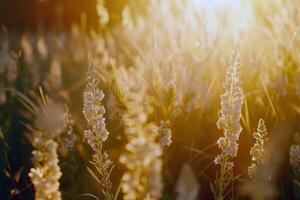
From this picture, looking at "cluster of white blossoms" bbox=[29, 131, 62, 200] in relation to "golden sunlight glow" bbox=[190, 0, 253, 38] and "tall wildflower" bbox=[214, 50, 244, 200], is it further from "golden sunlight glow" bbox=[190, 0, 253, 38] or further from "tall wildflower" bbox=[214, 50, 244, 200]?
"golden sunlight glow" bbox=[190, 0, 253, 38]

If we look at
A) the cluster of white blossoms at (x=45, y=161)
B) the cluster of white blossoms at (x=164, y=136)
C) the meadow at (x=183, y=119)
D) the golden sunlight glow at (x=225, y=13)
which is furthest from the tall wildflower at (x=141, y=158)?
the golden sunlight glow at (x=225, y=13)

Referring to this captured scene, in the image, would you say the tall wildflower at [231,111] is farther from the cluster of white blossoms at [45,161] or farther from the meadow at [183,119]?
the cluster of white blossoms at [45,161]

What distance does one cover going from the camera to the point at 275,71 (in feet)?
10.6

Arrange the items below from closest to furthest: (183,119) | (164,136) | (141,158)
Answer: (141,158)
(164,136)
(183,119)

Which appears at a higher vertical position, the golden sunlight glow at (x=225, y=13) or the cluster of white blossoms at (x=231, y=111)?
the golden sunlight glow at (x=225, y=13)

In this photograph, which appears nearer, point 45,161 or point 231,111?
point 45,161

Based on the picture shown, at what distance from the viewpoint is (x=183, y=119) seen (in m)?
3.00

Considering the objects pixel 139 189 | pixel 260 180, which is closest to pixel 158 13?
pixel 260 180

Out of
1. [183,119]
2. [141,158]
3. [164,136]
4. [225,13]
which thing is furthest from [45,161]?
[225,13]

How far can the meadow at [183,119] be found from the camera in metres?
1.59

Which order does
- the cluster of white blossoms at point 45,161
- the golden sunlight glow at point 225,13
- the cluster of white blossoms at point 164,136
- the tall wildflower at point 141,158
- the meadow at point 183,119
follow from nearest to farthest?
the tall wildflower at point 141,158 → the cluster of white blossoms at point 45,161 → the meadow at point 183,119 → the cluster of white blossoms at point 164,136 → the golden sunlight glow at point 225,13

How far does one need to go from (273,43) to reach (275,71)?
198mm

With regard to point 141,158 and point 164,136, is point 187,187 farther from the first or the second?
point 164,136

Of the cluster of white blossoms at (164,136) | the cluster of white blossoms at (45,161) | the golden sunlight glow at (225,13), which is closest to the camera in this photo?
the cluster of white blossoms at (45,161)
